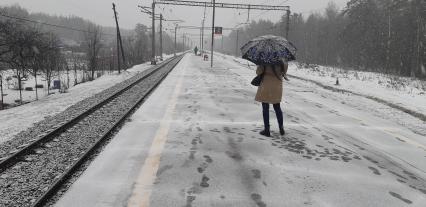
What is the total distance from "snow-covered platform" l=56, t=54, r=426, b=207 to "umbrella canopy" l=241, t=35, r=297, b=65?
1409 millimetres

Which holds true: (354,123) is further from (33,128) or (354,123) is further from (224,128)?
(33,128)

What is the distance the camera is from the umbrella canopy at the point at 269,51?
20.7 feet

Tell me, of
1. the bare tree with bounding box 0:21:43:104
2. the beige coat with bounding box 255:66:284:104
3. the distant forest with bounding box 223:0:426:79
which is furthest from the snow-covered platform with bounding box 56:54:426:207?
the distant forest with bounding box 223:0:426:79

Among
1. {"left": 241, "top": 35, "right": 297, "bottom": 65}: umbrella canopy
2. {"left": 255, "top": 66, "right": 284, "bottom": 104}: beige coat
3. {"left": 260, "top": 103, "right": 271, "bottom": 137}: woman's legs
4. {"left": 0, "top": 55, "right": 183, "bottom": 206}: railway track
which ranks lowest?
{"left": 0, "top": 55, "right": 183, "bottom": 206}: railway track

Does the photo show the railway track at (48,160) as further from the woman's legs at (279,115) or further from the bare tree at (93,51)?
the bare tree at (93,51)

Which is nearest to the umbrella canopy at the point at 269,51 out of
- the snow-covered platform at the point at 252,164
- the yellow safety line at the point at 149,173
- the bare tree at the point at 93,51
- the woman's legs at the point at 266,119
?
the woman's legs at the point at 266,119

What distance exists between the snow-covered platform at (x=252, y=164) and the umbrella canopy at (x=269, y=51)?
1.41m

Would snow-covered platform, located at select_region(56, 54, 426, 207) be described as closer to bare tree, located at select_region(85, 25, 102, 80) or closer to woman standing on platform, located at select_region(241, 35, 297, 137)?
woman standing on platform, located at select_region(241, 35, 297, 137)

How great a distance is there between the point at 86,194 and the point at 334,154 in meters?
3.71

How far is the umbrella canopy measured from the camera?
6324 millimetres

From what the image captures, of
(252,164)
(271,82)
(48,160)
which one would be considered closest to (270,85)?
(271,82)

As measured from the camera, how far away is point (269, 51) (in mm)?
6328

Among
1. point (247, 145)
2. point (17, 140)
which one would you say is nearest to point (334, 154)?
point (247, 145)

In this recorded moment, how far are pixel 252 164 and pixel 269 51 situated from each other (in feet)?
7.01
